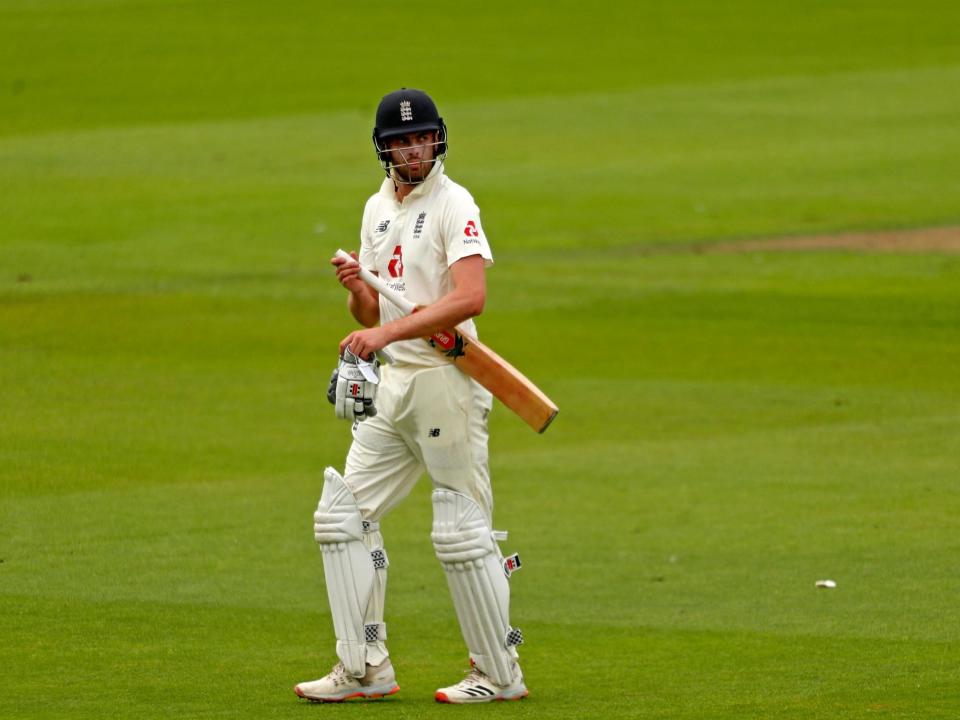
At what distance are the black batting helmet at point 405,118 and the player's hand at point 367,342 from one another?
727mm

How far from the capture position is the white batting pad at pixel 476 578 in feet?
23.3

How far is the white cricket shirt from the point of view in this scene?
705 cm

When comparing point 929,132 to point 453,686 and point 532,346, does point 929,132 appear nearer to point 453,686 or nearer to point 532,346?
point 532,346

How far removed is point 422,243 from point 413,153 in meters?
0.36

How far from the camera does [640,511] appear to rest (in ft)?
37.3

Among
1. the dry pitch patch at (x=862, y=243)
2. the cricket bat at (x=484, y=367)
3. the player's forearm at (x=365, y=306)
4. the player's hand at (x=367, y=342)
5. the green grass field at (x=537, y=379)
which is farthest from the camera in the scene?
the dry pitch patch at (x=862, y=243)

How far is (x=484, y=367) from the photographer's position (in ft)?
23.6

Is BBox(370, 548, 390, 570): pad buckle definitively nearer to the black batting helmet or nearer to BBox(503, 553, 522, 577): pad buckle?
BBox(503, 553, 522, 577): pad buckle

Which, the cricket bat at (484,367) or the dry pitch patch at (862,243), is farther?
the dry pitch patch at (862,243)

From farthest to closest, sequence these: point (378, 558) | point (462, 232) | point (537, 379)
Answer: point (537, 379) < point (378, 558) < point (462, 232)

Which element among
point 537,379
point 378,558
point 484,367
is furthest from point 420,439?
point 537,379

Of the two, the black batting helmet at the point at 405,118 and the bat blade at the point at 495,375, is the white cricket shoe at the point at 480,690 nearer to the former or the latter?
the bat blade at the point at 495,375

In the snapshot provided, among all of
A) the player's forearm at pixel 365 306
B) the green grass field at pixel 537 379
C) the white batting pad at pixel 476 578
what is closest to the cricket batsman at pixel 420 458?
the white batting pad at pixel 476 578

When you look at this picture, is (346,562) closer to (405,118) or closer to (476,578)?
(476,578)
